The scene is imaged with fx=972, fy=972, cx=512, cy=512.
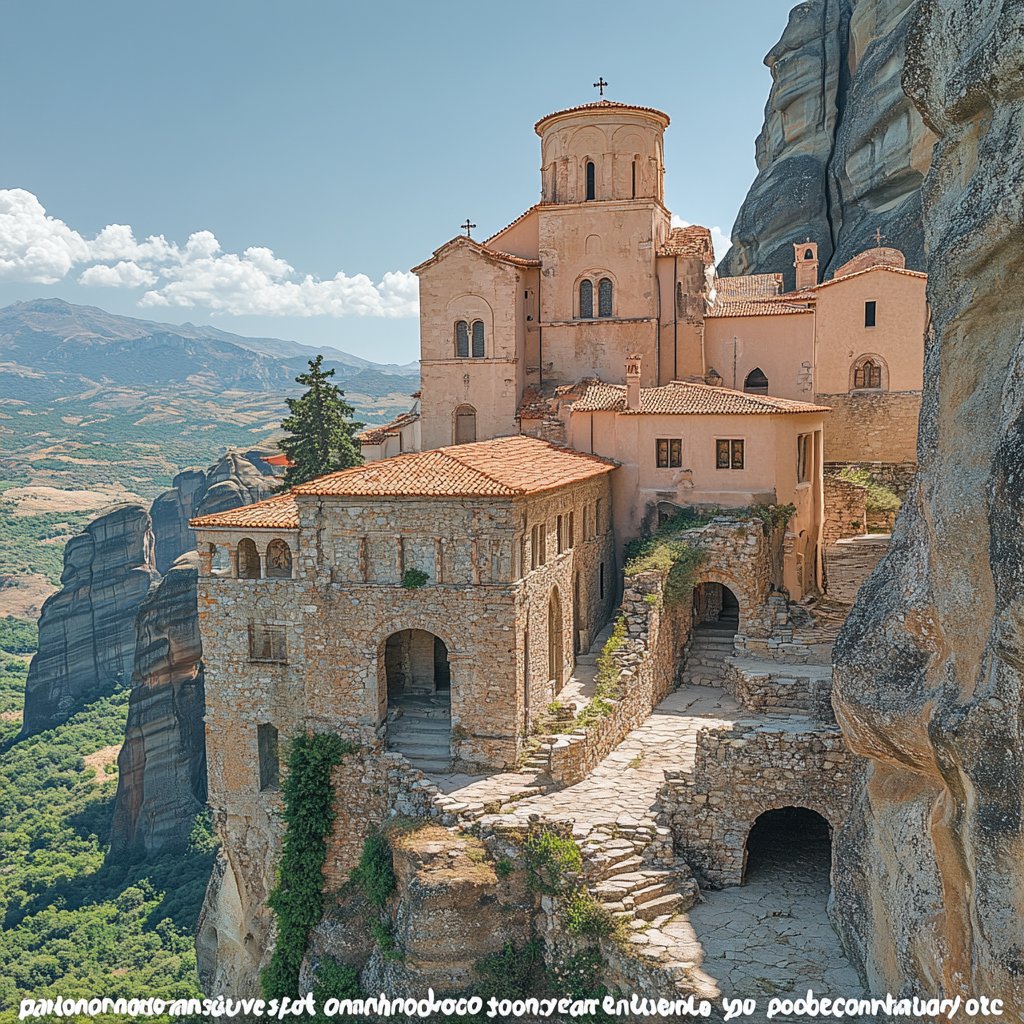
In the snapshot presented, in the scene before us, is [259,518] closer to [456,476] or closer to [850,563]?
[456,476]

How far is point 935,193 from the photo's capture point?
12.0 meters

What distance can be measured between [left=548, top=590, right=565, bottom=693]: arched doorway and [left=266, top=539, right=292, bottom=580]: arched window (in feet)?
20.9

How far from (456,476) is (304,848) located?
891 centimetres

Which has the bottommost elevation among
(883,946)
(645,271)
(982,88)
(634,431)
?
(883,946)

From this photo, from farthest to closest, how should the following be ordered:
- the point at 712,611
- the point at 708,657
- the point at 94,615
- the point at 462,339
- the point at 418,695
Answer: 1. the point at 94,615
2. the point at 462,339
3. the point at 712,611
4. the point at 708,657
5. the point at 418,695

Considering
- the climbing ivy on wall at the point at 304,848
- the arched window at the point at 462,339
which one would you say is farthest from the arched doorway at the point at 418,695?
the arched window at the point at 462,339

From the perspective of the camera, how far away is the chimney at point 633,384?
28250 mm

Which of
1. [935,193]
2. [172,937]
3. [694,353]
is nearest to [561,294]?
[694,353]

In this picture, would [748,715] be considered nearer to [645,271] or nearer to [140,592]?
[645,271]

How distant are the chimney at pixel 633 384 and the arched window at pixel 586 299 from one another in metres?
6.34

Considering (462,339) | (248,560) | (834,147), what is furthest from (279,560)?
(834,147)

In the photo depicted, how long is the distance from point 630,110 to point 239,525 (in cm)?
2000

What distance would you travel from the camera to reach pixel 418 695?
79.4 ft

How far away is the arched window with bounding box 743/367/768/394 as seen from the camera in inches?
1406
